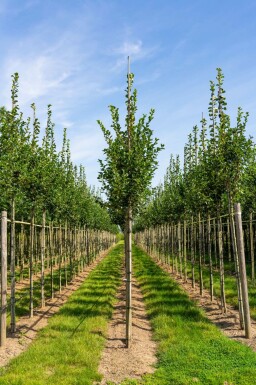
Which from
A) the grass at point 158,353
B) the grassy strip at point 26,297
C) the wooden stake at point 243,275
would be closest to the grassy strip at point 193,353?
the grass at point 158,353

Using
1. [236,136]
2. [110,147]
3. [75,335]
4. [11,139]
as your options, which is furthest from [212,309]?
[11,139]

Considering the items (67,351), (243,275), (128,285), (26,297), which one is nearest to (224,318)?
(243,275)

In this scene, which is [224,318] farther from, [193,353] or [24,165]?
[24,165]

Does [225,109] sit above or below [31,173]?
above

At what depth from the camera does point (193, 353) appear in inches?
342

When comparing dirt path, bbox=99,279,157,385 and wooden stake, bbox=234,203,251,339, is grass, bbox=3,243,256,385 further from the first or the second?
wooden stake, bbox=234,203,251,339

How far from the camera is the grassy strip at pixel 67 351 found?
738 centimetres

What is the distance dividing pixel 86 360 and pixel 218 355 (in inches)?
126

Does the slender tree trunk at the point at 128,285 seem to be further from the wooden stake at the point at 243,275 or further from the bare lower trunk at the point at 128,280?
the wooden stake at the point at 243,275

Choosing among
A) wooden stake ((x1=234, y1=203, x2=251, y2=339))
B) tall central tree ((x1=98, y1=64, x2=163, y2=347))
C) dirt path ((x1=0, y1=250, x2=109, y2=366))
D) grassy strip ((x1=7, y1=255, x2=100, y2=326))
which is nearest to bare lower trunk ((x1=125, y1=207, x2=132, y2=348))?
tall central tree ((x1=98, y1=64, x2=163, y2=347))

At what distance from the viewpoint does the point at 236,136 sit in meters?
12.1

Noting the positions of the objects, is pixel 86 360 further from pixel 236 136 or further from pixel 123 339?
pixel 236 136

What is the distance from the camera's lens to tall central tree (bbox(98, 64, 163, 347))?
10.5 meters

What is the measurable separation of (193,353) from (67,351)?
3154mm
